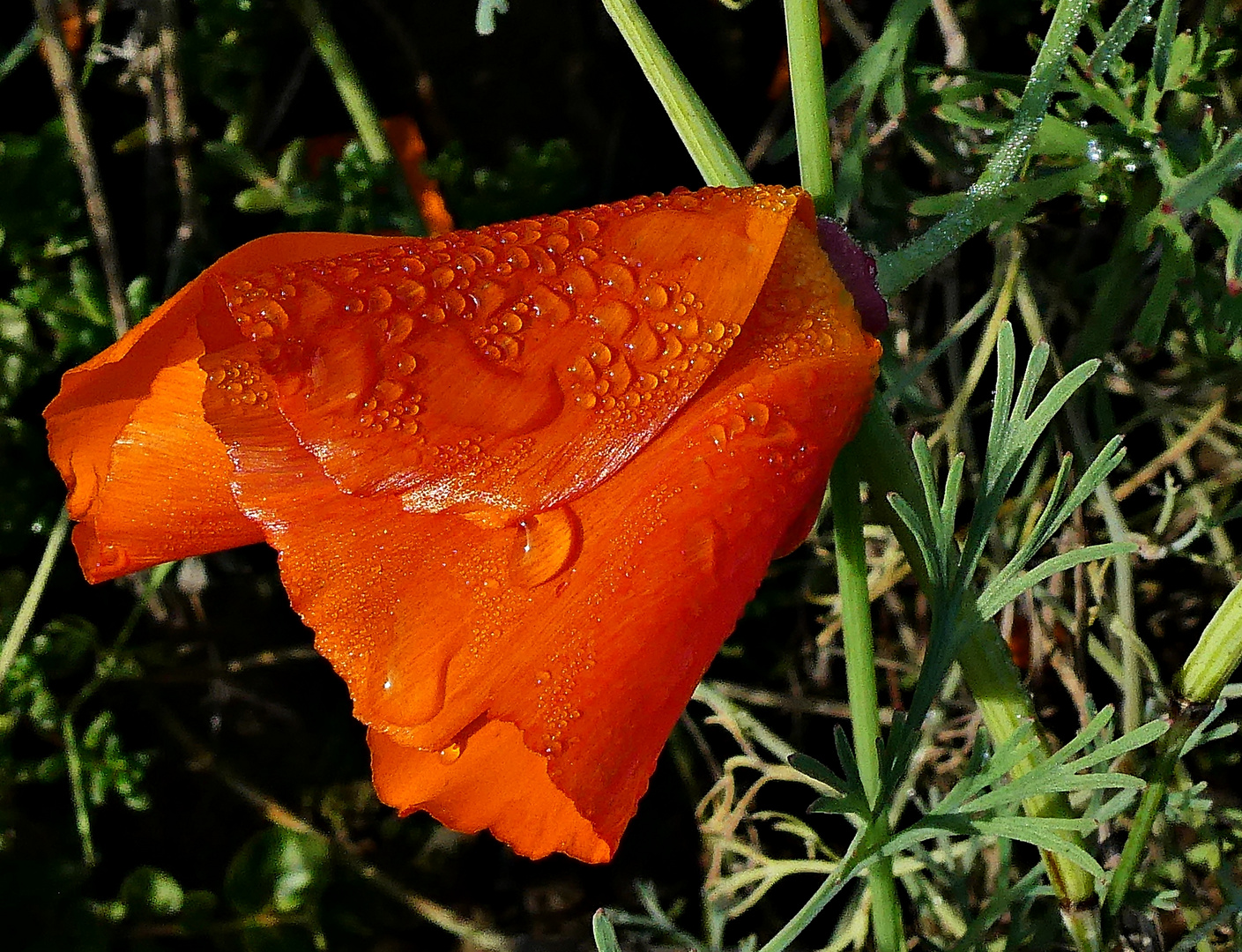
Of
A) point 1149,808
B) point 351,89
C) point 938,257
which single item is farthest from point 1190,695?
point 351,89

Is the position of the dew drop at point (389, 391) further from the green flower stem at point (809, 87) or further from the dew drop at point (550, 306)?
the green flower stem at point (809, 87)

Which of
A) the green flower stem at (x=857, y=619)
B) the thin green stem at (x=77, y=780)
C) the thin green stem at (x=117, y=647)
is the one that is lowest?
the thin green stem at (x=77, y=780)

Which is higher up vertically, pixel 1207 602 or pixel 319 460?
pixel 319 460

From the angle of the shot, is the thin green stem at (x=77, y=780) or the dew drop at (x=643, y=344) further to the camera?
the thin green stem at (x=77, y=780)

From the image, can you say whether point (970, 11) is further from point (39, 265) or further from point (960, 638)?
point (39, 265)

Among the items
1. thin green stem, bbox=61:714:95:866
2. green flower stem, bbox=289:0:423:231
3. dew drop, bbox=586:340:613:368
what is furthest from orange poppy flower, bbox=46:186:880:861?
thin green stem, bbox=61:714:95:866

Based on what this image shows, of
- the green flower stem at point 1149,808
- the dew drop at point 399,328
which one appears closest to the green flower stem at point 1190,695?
the green flower stem at point 1149,808

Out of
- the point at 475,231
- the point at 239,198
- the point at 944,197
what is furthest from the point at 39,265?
the point at 944,197
